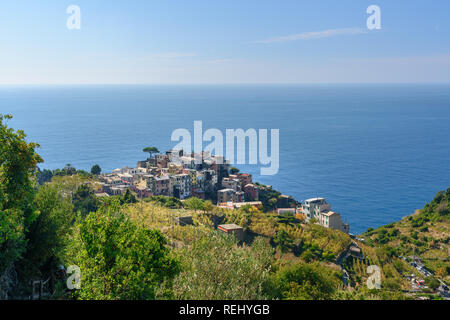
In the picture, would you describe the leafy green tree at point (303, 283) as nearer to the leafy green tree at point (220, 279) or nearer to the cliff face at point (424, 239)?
the leafy green tree at point (220, 279)

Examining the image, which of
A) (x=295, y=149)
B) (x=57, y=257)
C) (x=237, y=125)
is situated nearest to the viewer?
(x=57, y=257)

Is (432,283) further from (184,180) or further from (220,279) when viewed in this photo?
(184,180)

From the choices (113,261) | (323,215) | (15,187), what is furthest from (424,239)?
(15,187)

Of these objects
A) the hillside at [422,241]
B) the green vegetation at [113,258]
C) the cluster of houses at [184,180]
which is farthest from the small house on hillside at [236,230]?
the cluster of houses at [184,180]

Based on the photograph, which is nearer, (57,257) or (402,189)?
(57,257)
